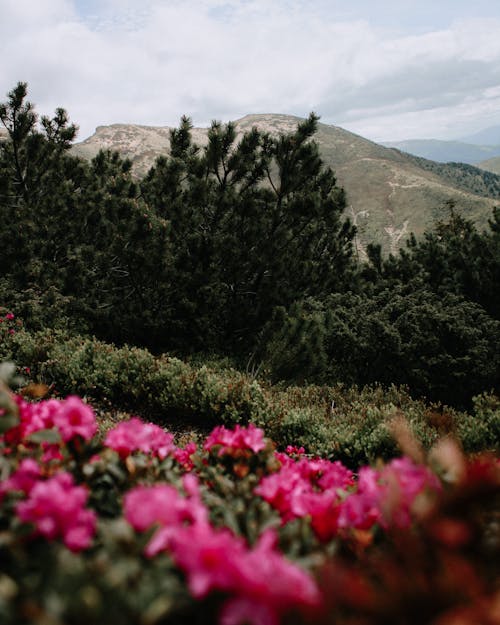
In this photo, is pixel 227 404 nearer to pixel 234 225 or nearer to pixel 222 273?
pixel 222 273

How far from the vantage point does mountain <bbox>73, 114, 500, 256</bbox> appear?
229ft

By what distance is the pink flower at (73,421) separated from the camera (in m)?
1.46

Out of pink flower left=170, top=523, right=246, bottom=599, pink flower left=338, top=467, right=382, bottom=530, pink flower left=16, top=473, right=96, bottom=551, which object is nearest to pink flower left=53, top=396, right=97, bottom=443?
pink flower left=16, top=473, right=96, bottom=551

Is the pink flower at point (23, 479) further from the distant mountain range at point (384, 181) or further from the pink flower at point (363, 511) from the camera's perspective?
the distant mountain range at point (384, 181)

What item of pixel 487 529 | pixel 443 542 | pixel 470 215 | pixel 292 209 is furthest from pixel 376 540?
pixel 470 215

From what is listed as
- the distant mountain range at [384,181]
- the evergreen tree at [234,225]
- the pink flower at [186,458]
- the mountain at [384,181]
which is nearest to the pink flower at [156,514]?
the pink flower at [186,458]

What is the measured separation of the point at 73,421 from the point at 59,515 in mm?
512

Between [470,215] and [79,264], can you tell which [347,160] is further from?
[79,264]

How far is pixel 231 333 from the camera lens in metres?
10.6

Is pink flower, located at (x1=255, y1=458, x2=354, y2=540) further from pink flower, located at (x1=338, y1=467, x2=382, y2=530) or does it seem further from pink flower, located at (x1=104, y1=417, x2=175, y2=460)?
pink flower, located at (x1=104, y1=417, x2=175, y2=460)

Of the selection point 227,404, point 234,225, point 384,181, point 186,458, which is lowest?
point 227,404

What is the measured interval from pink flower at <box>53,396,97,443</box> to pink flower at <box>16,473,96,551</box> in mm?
416

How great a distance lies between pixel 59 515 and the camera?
1.02 meters

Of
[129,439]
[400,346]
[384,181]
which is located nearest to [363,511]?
[129,439]
